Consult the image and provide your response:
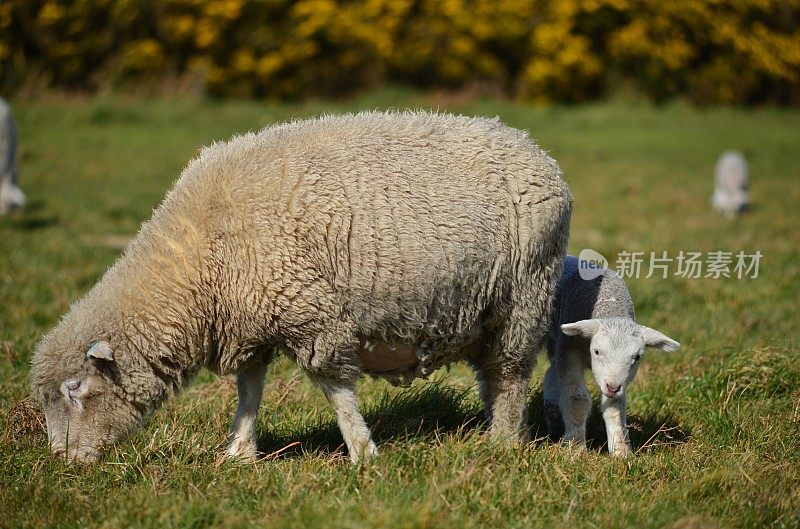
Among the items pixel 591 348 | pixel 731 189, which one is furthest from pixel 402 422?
pixel 731 189

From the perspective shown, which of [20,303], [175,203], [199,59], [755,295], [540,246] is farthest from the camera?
[199,59]

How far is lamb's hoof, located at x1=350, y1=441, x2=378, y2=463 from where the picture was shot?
14.7 ft

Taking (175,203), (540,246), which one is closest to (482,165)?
(540,246)

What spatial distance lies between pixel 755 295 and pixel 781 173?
6986 mm

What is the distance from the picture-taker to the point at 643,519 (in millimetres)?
4113

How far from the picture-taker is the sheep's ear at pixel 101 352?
4.32 m

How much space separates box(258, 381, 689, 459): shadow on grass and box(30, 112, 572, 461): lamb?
0.31 m

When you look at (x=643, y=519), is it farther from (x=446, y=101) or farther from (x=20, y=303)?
(x=446, y=101)

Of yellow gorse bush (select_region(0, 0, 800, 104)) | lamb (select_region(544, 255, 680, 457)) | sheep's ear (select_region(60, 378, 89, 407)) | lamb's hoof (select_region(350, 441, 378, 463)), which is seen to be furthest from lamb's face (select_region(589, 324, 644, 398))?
yellow gorse bush (select_region(0, 0, 800, 104))

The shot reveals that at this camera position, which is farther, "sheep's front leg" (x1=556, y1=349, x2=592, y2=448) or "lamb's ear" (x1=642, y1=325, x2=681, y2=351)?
"sheep's front leg" (x1=556, y1=349, x2=592, y2=448)

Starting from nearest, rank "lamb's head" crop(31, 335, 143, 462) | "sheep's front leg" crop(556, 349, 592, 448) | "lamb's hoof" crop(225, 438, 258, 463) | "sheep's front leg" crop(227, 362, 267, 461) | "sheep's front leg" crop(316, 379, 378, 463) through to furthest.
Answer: "lamb's head" crop(31, 335, 143, 462), "sheep's front leg" crop(316, 379, 378, 463), "lamb's hoof" crop(225, 438, 258, 463), "sheep's front leg" crop(227, 362, 267, 461), "sheep's front leg" crop(556, 349, 592, 448)
